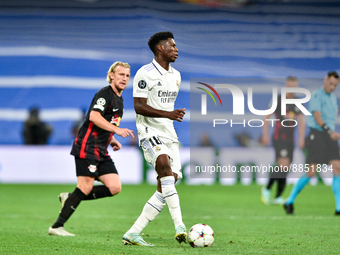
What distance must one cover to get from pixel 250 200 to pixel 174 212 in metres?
6.42

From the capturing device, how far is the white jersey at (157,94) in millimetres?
5129

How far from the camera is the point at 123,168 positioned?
1512 cm

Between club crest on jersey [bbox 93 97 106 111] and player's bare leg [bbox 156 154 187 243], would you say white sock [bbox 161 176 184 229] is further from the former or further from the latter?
club crest on jersey [bbox 93 97 106 111]

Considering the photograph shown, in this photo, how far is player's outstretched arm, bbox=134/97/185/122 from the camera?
4.89 m

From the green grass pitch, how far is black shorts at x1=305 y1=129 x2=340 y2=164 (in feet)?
3.00

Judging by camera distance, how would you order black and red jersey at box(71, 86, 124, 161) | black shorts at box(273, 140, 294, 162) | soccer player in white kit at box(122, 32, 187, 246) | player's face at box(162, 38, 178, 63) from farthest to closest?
black shorts at box(273, 140, 294, 162)
black and red jersey at box(71, 86, 124, 161)
player's face at box(162, 38, 178, 63)
soccer player in white kit at box(122, 32, 187, 246)

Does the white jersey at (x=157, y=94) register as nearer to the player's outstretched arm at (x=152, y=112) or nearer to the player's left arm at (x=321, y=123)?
the player's outstretched arm at (x=152, y=112)

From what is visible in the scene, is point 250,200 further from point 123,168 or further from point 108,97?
point 108,97

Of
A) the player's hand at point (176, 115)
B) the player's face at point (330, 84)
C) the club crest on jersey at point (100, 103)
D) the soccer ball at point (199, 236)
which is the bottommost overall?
the soccer ball at point (199, 236)

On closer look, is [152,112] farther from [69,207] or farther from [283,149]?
[283,149]

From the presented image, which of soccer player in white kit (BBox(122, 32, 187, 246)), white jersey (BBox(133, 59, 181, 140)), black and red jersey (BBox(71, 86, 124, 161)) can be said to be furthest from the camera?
black and red jersey (BBox(71, 86, 124, 161))

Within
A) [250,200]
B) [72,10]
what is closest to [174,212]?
[250,200]

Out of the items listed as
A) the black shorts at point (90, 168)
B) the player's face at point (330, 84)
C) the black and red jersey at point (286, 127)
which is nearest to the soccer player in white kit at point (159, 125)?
the black shorts at point (90, 168)

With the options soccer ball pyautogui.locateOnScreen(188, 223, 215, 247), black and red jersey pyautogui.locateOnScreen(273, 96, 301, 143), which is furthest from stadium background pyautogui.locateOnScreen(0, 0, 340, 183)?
soccer ball pyautogui.locateOnScreen(188, 223, 215, 247)
